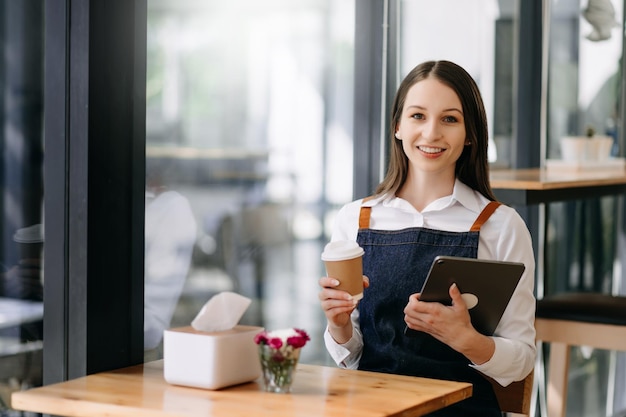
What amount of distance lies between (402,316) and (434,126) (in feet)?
1.45

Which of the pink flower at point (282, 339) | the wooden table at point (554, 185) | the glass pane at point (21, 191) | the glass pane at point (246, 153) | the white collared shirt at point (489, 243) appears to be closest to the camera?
the pink flower at point (282, 339)

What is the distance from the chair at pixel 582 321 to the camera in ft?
11.4

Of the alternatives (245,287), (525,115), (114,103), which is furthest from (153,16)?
(525,115)

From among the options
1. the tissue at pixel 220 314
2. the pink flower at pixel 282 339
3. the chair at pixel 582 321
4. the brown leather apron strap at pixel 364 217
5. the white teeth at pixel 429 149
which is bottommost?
the chair at pixel 582 321

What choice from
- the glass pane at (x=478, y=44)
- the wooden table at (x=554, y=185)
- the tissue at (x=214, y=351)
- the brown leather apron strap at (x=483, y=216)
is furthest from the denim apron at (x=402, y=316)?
the glass pane at (x=478, y=44)

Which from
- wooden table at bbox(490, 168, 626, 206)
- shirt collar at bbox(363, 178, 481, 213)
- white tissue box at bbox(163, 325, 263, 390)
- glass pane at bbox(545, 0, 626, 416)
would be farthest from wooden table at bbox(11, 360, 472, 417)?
glass pane at bbox(545, 0, 626, 416)

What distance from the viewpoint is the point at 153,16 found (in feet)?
8.21

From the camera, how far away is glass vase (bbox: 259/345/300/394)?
182 centimetres

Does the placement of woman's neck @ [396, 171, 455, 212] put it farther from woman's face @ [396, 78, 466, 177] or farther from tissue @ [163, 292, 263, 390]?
tissue @ [163, 292, 263, 390]

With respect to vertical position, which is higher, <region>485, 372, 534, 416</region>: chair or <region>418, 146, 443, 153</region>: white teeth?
<region>418, 146, 443, 153</region>: white teeth

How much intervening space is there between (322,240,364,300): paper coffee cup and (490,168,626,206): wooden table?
1.32m

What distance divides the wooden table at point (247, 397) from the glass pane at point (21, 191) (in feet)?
0.84

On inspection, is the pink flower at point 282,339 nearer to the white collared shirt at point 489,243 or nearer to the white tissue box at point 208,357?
the white tissue box at point 208,357

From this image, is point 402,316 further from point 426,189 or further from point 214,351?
point 214,351
